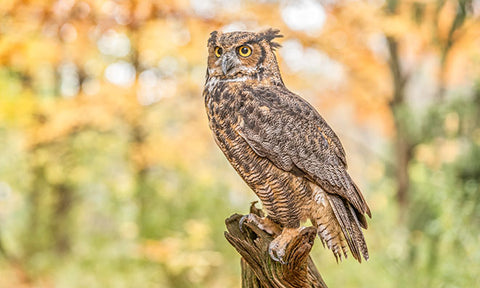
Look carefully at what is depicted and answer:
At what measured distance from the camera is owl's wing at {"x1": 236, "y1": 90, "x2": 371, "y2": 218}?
1.53 metres

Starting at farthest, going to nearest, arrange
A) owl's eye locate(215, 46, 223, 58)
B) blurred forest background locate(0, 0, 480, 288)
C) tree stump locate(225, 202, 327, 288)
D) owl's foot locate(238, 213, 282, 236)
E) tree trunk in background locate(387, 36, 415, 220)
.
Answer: tree trunk in background locate(387, 36, 415, 220)
blurred forest background locate(0, 0, 480, 288)
owl's foot locate(238, 213, 282, 236)
owl's eye locate(215, 46, 223, 58)
tree stump locate(225, 202, 327, 288)

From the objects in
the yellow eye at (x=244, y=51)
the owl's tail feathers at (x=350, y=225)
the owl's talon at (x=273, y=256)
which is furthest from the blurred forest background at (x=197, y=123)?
the yellow eye at (x=244, y=51)

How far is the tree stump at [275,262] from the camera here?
1.50 meters

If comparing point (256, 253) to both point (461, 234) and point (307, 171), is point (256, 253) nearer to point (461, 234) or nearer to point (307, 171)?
point (307, 171)

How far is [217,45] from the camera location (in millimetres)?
1595

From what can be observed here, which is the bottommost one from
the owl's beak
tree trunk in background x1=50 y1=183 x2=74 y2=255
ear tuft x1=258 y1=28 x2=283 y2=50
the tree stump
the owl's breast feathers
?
the tree stump

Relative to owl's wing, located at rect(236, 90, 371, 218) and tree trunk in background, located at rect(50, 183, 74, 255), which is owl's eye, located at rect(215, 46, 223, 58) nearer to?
owl's wing, located at rect(236, 90, 371, 218)

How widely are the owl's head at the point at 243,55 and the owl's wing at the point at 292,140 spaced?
0.29ft

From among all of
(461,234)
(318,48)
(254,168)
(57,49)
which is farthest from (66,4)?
(461,234)

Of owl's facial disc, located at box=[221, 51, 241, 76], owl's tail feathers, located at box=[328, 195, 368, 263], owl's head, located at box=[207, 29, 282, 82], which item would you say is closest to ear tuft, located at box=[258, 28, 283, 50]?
owl's head, located at box=[207, 29, 282, 82]

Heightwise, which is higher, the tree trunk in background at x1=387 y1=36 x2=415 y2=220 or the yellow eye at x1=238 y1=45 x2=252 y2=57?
the tree trunk in background at x1=387 y1=36 x2=415 y2=220

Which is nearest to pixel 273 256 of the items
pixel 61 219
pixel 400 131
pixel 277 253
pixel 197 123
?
pixel 277 253

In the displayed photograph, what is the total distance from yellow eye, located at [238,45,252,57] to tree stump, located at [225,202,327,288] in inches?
24.4

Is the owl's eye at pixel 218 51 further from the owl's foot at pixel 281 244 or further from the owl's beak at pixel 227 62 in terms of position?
the owl's foot at pixel 281 244
